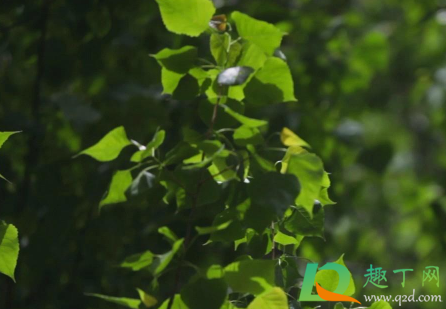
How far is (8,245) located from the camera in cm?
67

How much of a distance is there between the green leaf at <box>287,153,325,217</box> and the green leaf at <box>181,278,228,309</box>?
0.31 feet

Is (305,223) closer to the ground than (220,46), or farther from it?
closer to the ground

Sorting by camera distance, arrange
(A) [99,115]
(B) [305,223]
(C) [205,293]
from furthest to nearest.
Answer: (A) [99,115], (B) [305,223], (C) [205,293]

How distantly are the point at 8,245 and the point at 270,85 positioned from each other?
10.6 inches

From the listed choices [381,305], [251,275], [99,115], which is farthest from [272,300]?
[99,115]

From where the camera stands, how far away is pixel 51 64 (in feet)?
4.65

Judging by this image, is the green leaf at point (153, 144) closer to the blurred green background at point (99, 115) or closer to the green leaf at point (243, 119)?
the green leaf at point (243, 119)

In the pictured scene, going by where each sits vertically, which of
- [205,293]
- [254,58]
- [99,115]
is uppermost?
[254,58]

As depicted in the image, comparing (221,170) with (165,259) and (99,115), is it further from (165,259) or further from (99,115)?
(99,115)

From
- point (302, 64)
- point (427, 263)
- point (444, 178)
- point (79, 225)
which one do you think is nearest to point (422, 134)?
point (427, 263)

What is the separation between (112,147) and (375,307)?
0.92 feet

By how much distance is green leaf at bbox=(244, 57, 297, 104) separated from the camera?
0.71 metres

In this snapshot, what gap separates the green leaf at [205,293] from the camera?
2.03 ft

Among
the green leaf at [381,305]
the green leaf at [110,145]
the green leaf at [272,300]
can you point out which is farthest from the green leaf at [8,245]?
the green leaf at [381,305]
